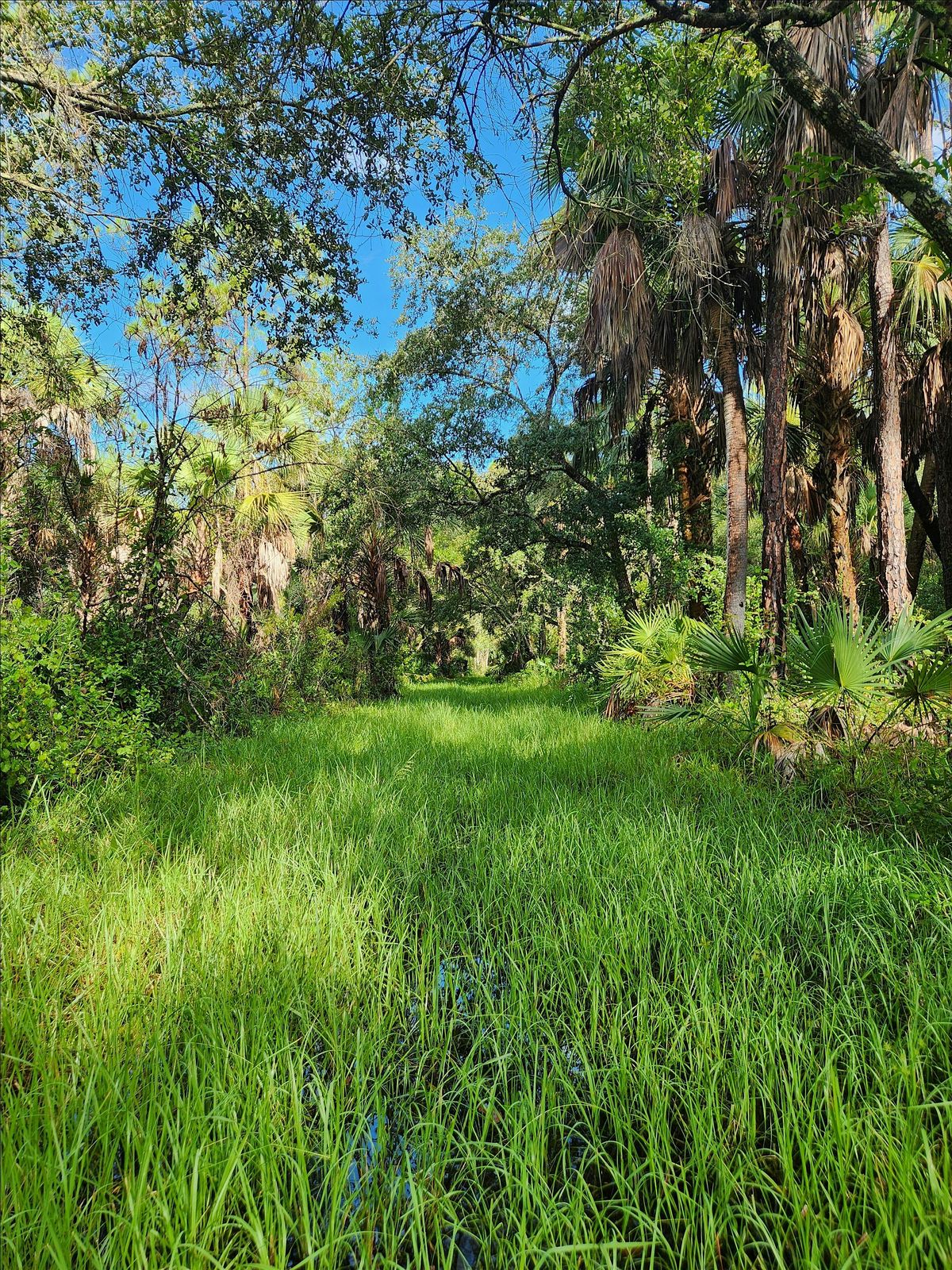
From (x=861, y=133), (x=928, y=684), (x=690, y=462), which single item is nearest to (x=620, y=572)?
(x=690, y=462)

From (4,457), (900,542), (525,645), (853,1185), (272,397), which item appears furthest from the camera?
(525,645)

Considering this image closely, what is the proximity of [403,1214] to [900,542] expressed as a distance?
26.6ft

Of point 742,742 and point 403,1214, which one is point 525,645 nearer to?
point 742,742

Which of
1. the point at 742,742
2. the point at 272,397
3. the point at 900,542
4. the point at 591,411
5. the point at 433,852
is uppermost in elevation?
the point at 272,397

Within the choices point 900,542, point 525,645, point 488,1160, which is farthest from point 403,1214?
point 525,645

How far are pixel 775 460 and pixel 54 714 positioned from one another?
804 cm

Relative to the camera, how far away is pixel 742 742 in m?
5.18

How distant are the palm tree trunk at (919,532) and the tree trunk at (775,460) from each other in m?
8.22

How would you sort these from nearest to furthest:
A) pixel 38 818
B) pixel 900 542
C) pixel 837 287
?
pixel 38 818 < pixel 900 542 < pixel 837 287

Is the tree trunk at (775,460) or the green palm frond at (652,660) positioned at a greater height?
the tree trunk at (775,460)

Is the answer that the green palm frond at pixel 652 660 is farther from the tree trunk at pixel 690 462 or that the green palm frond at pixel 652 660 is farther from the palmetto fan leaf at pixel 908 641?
the palmetto fan leaf at pixel 908 641

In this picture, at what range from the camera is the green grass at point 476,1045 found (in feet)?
4.17

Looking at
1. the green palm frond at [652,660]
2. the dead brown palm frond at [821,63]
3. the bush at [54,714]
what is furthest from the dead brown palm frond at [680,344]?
the bush at [54,714]

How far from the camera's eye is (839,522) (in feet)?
32.9
